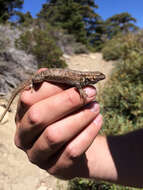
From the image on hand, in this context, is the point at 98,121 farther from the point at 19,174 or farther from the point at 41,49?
the point at 41,49

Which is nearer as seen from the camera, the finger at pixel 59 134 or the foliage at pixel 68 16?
the finger at pixel 59 134

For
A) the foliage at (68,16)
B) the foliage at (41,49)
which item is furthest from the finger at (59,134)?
the foliage at (68,16)

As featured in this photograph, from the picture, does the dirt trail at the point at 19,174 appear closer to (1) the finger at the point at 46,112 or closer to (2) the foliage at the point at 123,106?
(2) the foliage at the point at 123,106

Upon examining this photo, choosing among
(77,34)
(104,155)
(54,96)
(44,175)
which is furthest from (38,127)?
(77,34)

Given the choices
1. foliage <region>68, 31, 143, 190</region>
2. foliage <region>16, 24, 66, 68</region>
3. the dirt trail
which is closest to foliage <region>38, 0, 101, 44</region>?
foliage <region>16, 24, 66, 68</region>

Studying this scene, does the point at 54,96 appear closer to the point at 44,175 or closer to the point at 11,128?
the point at 44,175

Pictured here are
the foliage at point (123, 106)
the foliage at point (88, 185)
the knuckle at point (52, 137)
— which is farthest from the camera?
the foliage at point (123, 106)

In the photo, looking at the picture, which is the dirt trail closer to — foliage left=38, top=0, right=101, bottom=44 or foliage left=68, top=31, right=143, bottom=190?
foliage left=68, top=31, right=143, bottom=190

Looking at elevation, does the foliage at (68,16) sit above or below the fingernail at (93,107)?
above
